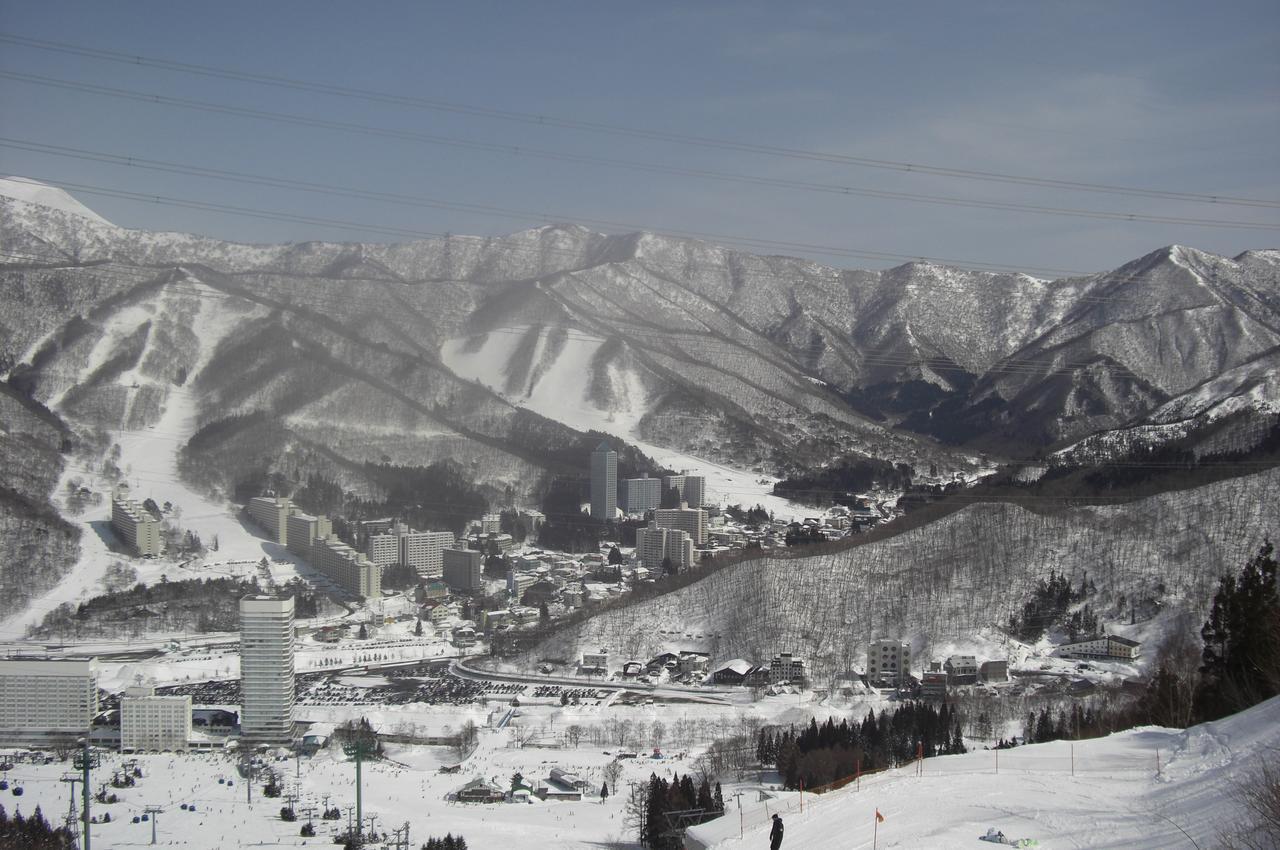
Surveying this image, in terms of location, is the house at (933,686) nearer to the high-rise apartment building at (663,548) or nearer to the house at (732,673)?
the house at (732,673)

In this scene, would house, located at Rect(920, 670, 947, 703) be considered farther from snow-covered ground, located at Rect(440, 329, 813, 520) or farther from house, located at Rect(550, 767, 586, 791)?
snow-covered ground, located at Rect(440, 329, 813, 520)

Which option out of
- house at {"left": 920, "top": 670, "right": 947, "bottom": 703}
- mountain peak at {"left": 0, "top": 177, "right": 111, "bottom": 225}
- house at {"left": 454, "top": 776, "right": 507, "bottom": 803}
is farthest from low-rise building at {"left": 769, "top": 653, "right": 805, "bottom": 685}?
mountain peak at {"left": 0, "top": 177, "right": 111, "bottom": 225}

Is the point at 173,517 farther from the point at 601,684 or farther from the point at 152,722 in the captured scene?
the point at 601,684

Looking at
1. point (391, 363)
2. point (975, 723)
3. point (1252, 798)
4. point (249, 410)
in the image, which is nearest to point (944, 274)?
point (391, 363)

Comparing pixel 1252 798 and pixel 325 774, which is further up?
pixel 1252 798

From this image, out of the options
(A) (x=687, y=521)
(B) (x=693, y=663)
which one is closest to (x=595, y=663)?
(B) (x=693, y=663)

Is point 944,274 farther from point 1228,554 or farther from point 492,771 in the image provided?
point 492,771

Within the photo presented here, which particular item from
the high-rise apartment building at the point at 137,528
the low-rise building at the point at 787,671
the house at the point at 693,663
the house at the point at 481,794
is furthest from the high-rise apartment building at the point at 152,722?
the high-rise apartment building at the point at 137,528
